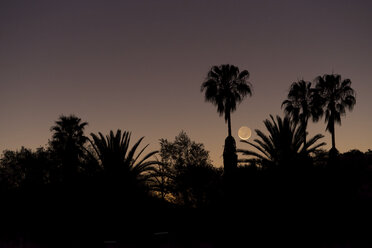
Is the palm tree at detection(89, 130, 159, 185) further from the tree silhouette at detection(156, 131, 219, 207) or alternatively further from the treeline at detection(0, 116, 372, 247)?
the tree silhouette at detection(156, 131, 219, 207)

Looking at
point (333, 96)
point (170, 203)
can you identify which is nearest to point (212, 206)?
point (170, 203)

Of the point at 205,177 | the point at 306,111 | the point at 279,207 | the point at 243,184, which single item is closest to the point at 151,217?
the point at 243,184

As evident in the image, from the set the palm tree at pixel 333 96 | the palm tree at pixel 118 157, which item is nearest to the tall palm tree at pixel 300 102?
the palm tree at pixel 333 96

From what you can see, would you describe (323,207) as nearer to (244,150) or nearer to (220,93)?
(244,150)

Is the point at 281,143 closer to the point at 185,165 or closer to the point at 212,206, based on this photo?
the point at 212,206

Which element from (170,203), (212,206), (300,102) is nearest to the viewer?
(212,206)

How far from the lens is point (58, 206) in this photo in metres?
26.0

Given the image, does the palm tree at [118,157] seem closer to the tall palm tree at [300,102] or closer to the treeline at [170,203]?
the treeline at [170,203]

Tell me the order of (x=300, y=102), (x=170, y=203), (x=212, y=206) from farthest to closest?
(x=300, y=102) < (x=170, y=203) < (x=212, y=206)

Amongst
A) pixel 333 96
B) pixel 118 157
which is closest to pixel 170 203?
pixel 118 157

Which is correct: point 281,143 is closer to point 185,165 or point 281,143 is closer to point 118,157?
point 118,157

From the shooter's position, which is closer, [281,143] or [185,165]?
[281,143]

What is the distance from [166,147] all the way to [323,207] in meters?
42.9

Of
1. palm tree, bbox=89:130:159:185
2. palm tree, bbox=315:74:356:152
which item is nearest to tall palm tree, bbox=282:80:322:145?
palm tree, bbox=315:74:356:152
